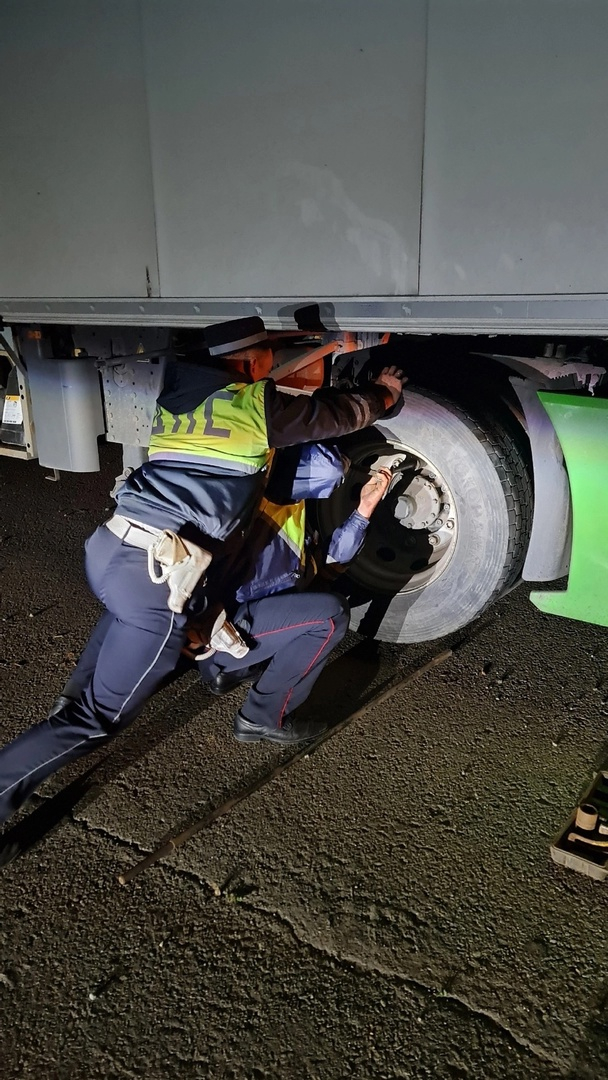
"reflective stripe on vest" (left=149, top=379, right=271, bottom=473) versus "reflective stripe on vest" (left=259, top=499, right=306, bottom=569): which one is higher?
"reflective stripe on vest" (left=149, top=379, right=271, bottom=473)

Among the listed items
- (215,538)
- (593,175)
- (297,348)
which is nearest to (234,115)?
(297,348)

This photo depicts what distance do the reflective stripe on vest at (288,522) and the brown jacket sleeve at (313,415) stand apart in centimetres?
40

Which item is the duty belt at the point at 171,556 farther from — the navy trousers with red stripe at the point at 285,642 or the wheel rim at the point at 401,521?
the wheel rim at the point at 401,521

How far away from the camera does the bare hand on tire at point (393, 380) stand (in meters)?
3.27

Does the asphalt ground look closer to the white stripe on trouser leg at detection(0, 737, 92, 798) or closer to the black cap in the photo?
the white stripe on trouser leg at detection(0, 737, 92, 798)

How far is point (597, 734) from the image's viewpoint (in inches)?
122

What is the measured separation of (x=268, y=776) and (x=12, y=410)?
8.96 ft

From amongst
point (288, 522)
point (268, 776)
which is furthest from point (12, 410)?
point (268, 776)

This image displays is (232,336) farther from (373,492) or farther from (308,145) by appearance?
(373,492)

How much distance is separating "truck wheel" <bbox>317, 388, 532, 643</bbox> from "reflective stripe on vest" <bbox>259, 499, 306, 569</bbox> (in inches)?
20.3

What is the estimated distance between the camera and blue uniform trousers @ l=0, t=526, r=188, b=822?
2.55 m

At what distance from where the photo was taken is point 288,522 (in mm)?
3213

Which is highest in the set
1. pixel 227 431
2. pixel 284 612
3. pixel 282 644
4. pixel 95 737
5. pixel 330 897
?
pixel 227 431

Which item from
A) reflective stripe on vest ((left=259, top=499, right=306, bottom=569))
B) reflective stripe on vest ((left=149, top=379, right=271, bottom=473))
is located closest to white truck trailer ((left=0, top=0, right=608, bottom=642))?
reflective stripe on vest ((left=149, top=379, right=271, bottom=473))
